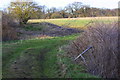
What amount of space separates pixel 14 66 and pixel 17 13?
27.5m

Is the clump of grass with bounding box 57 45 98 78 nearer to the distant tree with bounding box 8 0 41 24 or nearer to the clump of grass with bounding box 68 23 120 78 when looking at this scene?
the clump of grass with bounding box 68 23 120 78

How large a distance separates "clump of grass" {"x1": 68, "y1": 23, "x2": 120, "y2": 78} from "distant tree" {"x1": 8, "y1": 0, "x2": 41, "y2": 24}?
26747mm

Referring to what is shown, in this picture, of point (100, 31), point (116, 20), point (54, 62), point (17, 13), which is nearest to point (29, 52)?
point (54, 62)

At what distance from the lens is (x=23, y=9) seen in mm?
38000

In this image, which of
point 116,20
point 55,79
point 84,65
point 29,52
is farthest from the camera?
point 29,52

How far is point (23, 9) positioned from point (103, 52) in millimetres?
29524

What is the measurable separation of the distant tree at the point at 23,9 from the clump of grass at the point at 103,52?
2675 cm

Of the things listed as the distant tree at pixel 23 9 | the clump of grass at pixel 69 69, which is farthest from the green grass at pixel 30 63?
the distant tree at pixel 23 9

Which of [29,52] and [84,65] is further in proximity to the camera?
[29,52]

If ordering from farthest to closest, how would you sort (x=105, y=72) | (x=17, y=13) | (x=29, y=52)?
1. (x=17, y=13)
2. (x=29, y=52)
3. (x=105, y=72)

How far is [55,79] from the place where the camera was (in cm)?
900

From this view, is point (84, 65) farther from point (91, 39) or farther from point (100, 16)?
point (100, 16)

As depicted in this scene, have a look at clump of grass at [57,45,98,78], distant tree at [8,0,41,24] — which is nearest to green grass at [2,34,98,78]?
clump of grass at [57,45,98,78]

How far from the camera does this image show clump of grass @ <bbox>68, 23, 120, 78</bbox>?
10.3m
